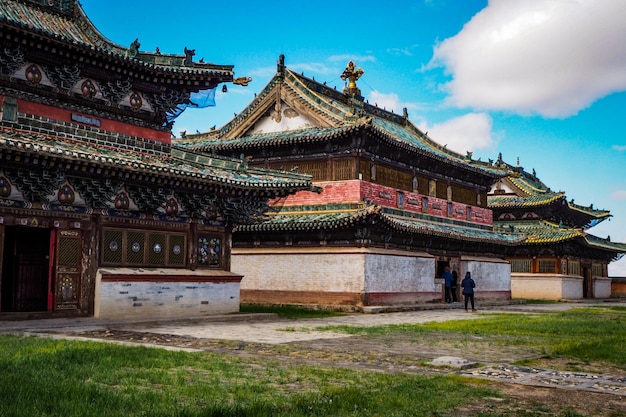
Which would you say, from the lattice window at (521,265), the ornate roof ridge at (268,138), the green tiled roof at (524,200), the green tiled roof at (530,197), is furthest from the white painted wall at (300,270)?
the green tiled roof at (524,200)

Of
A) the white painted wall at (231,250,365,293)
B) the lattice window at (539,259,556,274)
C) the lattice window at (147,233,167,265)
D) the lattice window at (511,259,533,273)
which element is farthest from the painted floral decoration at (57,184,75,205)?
the lattice window at (539,259,556,274)

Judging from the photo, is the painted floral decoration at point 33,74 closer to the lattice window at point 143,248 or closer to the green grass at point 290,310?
→ the lattice window at point 143,248

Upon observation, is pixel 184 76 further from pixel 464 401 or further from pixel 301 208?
pixel 464 401

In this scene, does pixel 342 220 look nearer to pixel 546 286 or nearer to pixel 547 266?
pixel 546 286

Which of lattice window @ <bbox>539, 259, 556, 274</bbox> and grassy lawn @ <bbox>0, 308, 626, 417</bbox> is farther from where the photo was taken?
lattice window @ <bbox>539, 259, 556, 274</bbox>

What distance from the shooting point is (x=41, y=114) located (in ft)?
63.8

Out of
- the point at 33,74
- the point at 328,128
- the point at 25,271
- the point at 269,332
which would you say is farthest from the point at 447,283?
the point at 33,74

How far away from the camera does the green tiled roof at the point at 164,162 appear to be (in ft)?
56.0

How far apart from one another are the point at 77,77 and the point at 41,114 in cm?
167

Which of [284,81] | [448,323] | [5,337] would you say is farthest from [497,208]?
[5,337]

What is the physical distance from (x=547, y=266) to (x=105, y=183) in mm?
36252

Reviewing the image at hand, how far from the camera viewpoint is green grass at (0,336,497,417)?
689cm

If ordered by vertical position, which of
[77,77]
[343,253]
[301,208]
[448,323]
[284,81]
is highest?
[284,81]

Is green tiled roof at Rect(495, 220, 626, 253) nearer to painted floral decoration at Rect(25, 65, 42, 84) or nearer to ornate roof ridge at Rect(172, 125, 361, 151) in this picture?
ornate roof ridge at Rect(172, 125, 361, 151)
